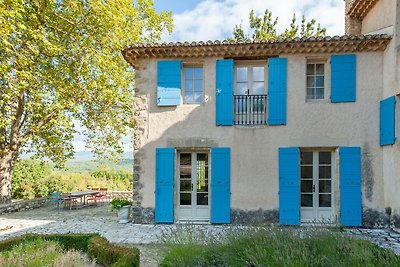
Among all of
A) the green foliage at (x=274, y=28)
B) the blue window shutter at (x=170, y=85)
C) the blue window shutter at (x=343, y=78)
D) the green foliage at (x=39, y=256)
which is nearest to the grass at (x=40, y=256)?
the green foliage at (x=39, y=256)

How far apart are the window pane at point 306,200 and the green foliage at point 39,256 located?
5.90 meters

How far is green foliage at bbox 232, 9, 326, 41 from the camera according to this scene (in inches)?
595

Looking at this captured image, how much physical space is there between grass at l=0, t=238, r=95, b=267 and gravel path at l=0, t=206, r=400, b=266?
1.32 metres

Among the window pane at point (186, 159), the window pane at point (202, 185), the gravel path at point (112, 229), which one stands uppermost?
the window pane at point (186, 159)

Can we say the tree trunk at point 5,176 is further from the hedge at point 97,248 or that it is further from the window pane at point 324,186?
the window pane at point 324,186

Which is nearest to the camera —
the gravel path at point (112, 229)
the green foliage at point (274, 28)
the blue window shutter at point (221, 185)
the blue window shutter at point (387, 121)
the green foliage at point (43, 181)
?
the gravel path at point (112, 229)

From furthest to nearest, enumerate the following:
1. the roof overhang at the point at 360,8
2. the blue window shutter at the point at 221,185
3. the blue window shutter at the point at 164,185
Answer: the roof overhang at the point at 360,8, the blue window shutter at the point at 164,185, the blue window shutter at the point at 221,185

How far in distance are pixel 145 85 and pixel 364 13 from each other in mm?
7842

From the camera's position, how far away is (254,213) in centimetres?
759

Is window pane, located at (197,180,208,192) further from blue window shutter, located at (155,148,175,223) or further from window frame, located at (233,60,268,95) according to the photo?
window frame, located at (233,60,268,95)

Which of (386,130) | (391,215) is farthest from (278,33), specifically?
(391,215)

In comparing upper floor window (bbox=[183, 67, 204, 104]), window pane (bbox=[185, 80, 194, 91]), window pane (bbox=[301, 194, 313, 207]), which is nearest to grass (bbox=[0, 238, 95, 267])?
upper floor window (bbox=[183, 67, 204, 104])

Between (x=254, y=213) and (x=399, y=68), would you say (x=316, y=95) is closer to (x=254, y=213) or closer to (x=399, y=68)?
(x=399, y=68)

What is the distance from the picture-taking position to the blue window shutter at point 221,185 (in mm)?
7602
